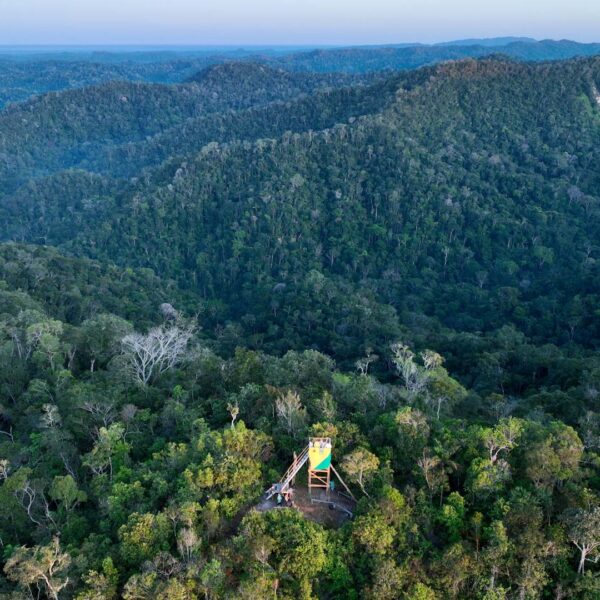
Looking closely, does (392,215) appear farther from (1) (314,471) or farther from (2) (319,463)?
(2) (319,463)

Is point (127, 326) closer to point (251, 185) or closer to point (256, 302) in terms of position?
point (256, 302)

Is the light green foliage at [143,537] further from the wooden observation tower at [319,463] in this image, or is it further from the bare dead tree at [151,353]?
the bare dead tree at [151,353]

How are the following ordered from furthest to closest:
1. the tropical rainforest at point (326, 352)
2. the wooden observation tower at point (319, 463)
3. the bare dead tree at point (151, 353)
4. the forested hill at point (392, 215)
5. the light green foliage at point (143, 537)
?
the forested hill at point (392, 215), the bare dead tree at point (151, 353), the wooden observation tower at point (319, 463), the light green foliage at point (143, 537), the tropical rainforest at point (326, 352)

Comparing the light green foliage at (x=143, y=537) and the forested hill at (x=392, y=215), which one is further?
the forested hill at (x=392, y=215)

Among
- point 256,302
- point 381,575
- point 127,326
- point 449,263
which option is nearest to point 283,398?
point 381,575

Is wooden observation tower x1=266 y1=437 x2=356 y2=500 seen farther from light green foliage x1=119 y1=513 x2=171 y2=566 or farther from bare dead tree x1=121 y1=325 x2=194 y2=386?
bare dead tree x1=121 y1=325 x2=194 y2=386

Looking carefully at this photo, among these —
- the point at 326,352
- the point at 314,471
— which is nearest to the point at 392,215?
the point at 326,352

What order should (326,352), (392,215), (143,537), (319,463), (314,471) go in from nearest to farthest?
1. (143,537)
2. (319,463)
3. (314,471)
4. (326,352)
5. (392,215)

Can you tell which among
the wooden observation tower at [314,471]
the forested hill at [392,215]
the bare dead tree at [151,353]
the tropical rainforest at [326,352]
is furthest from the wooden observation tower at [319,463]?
the forested hill at [392,215]
